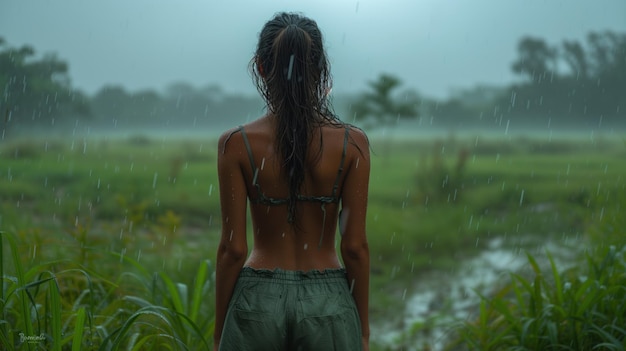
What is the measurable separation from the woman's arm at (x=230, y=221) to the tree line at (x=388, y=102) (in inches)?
368

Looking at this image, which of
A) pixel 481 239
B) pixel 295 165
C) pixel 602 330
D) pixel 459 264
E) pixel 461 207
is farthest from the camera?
pixel 461 207

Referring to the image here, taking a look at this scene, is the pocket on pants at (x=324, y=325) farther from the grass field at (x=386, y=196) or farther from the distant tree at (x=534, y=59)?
the distant tree at (x=534, y=59)

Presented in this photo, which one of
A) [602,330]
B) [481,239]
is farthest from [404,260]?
[602,330]

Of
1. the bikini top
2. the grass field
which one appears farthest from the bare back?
the grass field

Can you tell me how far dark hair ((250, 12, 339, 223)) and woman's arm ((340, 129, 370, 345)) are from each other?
0.14 metres

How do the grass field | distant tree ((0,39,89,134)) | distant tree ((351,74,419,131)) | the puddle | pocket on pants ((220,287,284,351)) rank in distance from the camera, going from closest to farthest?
pocket on pants ((220,287,284,351)), the puddle, the grass field, distant tree ((0,39,89,134)), distant tree ((351,74,419,131))

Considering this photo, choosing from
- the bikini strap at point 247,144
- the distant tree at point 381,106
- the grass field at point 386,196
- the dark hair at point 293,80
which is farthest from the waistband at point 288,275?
the distant tree at point 381,106

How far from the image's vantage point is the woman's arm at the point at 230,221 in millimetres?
1979

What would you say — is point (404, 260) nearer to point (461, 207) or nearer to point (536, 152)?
point (461, 207)

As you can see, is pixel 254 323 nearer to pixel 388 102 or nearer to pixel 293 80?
pixel 293 80

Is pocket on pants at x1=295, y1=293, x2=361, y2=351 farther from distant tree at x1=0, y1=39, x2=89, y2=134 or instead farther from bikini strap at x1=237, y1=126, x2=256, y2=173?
distant tree at x1=0, y1=39, x2=89, y2=134

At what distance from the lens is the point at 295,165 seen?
1.96 m

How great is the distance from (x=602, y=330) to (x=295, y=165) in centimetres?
183

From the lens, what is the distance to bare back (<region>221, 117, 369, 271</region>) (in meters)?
1.98
